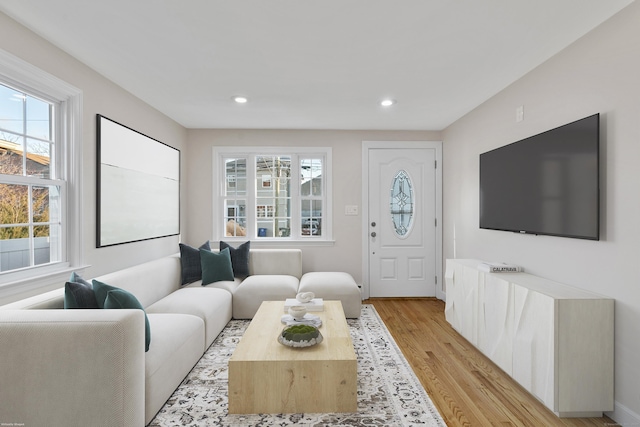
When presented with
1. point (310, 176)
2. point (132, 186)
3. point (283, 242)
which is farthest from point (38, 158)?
point (310, 176)

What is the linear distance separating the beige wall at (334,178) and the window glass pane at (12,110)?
8.01ft

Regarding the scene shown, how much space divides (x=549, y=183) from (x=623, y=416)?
4.86 feet

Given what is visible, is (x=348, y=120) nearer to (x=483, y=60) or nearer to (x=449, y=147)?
(x=449, y=147)

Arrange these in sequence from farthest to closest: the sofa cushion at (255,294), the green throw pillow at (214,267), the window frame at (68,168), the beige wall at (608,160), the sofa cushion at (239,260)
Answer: the sofa cushion at (239,260) → the green throw pillow at (214,267) → the sofa cushion at (255,294) → the window frame at (68,168) → the beige wall at (608,160)

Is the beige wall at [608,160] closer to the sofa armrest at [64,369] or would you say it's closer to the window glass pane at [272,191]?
the sofa armrest at [64,369]

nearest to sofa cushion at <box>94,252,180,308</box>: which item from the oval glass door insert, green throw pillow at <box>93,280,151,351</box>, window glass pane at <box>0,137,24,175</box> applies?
green throw pillow at <box>93,280,151,351</box>

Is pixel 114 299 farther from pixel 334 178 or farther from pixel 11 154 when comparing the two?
pixel 334 178

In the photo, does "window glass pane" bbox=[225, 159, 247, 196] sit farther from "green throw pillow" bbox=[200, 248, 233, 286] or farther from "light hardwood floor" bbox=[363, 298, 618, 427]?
"light hardwood floor" bbox=[363, 298, 618, 427]

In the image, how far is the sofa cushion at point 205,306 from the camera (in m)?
2.83

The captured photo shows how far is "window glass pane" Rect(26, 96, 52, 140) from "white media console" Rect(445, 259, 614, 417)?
353 centimetres

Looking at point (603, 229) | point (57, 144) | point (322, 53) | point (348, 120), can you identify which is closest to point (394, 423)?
point (603, 229)

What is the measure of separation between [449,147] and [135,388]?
4187 millimetres

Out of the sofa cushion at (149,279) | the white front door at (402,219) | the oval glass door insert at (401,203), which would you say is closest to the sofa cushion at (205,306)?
the sofa cushion at (149,279)

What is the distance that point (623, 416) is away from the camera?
1932 mm
